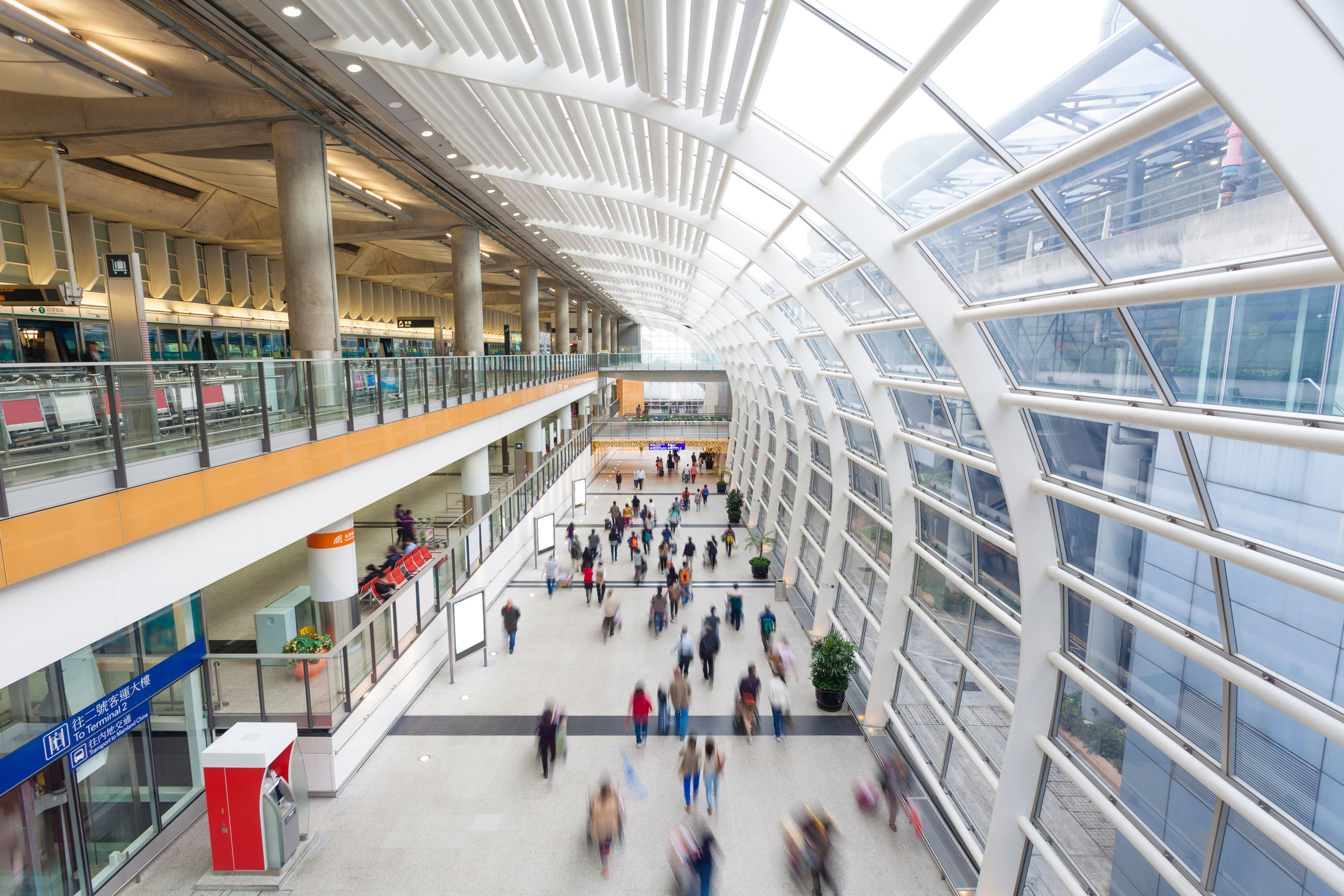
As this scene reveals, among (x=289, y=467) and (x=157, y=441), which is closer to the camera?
(x=157, y=441)

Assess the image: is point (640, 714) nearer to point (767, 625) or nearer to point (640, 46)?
point (767, 625)

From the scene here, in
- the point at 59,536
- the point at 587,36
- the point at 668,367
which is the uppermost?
the point at 587,36

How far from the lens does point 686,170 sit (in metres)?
10.5

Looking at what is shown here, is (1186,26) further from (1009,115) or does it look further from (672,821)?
(672,821)

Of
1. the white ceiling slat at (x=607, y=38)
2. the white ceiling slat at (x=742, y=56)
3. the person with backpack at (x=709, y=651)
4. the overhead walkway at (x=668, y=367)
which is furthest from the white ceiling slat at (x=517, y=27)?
the overhead walkway at (x=668, y=367)

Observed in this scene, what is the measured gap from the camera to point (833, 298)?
12.1 meters

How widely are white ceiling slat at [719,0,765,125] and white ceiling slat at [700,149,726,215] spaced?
1.77 metres

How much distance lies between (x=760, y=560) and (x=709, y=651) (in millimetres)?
7173

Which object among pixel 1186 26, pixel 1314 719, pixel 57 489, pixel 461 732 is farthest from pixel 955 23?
pixel 461 732

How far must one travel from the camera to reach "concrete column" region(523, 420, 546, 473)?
76.6 feet

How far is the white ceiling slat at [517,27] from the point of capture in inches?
238

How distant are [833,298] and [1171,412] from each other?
317 inches

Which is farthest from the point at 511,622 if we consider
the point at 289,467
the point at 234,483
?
the point at 234,483

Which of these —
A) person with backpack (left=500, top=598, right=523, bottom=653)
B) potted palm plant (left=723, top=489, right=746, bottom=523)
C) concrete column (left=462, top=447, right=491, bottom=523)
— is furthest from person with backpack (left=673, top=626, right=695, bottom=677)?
potted palm plant (left=723, top=489, right=746, bottom=523)
